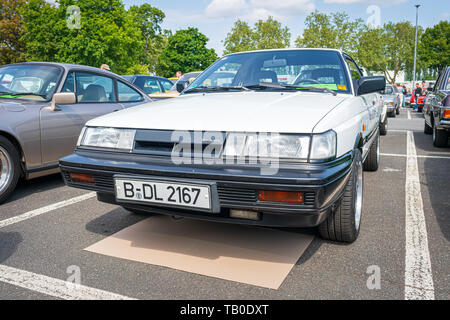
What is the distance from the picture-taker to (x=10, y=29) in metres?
35.8

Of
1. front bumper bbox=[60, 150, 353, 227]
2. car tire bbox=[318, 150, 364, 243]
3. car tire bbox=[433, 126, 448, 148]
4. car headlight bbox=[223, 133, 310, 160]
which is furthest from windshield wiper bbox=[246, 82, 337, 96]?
car tire bbox=[433, 126, 448, 148]

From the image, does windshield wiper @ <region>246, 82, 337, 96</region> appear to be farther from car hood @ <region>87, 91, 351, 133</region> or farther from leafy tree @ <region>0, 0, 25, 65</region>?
leafy tree @ <region>0, 0, 25, 65</region>

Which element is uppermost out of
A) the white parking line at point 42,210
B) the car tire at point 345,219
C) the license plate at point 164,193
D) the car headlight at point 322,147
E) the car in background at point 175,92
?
the car in background at point 175,92

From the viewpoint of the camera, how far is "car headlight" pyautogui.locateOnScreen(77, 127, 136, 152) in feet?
8.05

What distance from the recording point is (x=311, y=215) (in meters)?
2.13

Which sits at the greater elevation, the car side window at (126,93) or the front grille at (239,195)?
the car side window at (126,93)

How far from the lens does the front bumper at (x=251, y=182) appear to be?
6.61ft

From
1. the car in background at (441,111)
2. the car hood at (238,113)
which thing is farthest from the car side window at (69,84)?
the car in background at (441,111)

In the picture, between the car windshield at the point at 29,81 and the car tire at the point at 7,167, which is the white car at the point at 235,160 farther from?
the car windshield at the point at 29,81

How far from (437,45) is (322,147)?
165 ft

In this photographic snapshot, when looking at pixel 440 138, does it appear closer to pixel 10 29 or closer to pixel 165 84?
pixel 165 84

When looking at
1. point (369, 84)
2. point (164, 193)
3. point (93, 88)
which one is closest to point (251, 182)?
point (164, 193)

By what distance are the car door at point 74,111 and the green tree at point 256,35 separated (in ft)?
176
